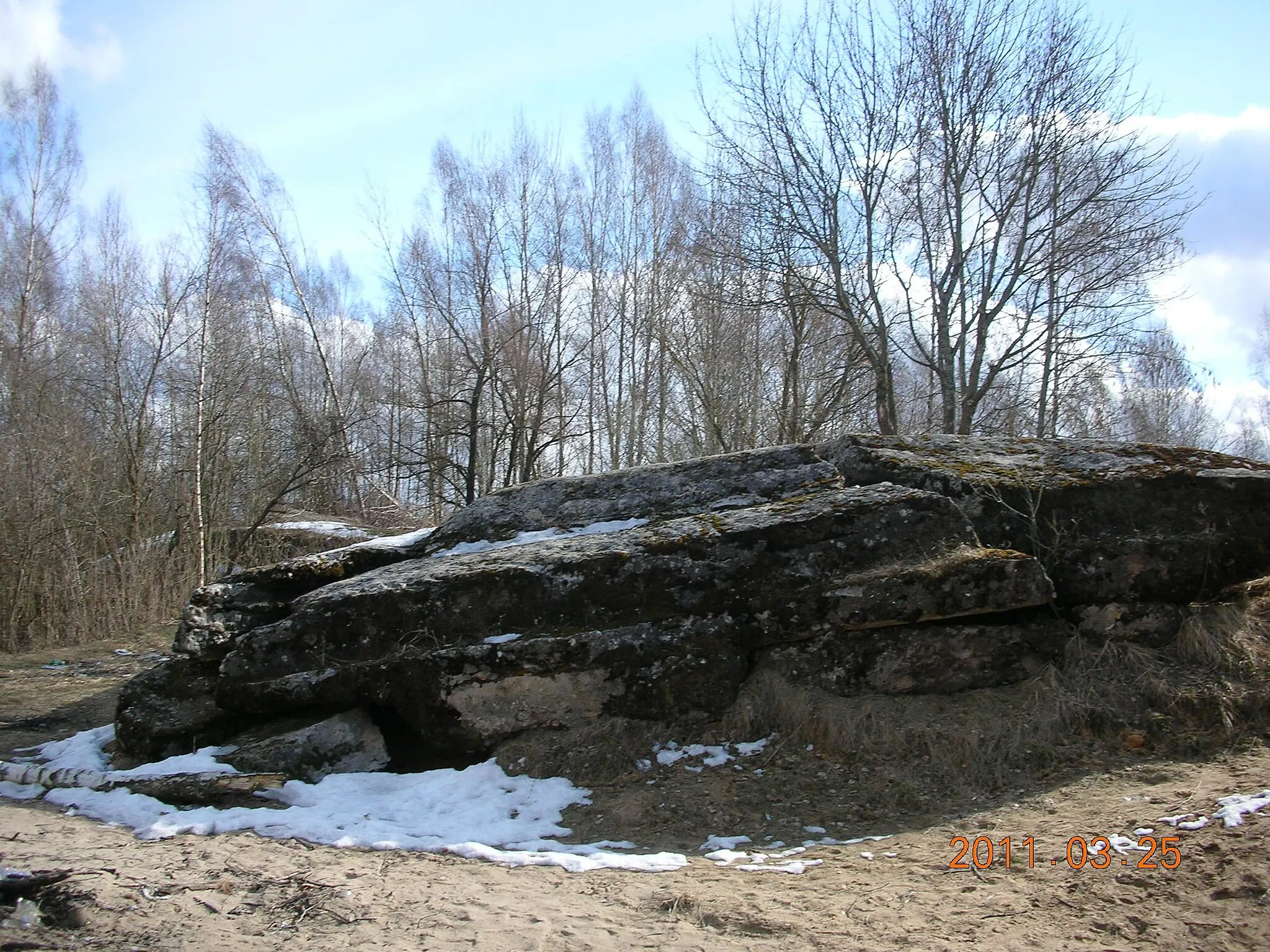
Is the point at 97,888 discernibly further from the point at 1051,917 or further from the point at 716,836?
the point at 1051,917

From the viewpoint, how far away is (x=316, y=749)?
5578 mm

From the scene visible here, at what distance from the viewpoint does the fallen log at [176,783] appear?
5.09m

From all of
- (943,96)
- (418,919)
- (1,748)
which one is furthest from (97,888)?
(943,96)

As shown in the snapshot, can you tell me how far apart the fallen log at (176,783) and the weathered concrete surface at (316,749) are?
13 centimetres

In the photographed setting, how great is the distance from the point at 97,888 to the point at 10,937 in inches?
17.0

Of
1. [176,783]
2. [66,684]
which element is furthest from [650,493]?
[66,684]

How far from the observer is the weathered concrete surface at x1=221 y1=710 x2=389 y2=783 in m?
5.45

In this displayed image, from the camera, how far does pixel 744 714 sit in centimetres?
554

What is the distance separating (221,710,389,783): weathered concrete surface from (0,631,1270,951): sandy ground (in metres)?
0.92

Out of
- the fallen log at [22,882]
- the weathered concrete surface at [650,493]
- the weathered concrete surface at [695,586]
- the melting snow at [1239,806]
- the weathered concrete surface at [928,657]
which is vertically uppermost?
the weathered concrete surface at [650,493]

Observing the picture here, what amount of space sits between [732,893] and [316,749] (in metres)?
Result: 3.13

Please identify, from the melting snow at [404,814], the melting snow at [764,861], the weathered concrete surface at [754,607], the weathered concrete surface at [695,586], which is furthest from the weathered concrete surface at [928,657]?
the melting snow at [404,814]

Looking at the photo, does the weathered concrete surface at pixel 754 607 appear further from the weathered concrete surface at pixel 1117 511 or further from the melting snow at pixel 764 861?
the melting snow at pixel 764 861

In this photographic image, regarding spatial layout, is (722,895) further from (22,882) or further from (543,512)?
(543,512)
